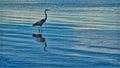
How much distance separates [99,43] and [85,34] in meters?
3.28

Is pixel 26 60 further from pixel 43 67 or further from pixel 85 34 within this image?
pixel 85 34

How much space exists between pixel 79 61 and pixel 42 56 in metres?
1.68

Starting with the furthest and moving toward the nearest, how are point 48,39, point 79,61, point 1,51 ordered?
point 48,39
point 1,51
point 79,61

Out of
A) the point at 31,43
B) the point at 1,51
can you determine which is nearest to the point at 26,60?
the point at 1,51

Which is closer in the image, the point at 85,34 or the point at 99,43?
the point at 99,43

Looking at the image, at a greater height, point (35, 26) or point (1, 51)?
point (35, 26)

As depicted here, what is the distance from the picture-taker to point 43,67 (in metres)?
12.9

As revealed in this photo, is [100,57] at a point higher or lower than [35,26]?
A: lower

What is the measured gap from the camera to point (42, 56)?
14.9m

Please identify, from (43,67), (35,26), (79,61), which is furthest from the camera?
(35,26)

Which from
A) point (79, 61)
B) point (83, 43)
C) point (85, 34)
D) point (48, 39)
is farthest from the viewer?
point (85, 34)

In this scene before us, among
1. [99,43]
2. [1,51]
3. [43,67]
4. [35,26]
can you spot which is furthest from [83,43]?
[35,26]

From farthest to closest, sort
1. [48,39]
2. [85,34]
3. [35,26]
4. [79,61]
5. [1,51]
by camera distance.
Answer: [35,26]
[85,34]
[48,39]
[1,51]
[79,61]

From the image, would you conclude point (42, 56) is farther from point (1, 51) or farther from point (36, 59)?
point (1, 51)
